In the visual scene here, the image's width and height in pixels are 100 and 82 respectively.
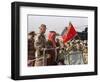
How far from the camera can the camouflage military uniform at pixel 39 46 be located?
3.44 ft

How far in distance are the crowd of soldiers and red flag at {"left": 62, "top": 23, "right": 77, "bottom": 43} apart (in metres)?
0.01

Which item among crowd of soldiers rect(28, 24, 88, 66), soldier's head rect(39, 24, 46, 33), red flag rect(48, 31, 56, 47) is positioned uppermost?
soldier's head rect(39, 24, 46, 33)

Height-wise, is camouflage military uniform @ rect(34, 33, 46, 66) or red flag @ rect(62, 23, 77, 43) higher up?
red flag @ rect(62, 23, 77, 43)

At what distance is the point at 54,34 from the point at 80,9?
144 mm

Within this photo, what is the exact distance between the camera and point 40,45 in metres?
1.05

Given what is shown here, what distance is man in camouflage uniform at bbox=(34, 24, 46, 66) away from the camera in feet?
3.45

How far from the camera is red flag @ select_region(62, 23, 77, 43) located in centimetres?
109

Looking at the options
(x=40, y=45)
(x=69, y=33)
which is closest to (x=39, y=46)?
(x=40, y=45)

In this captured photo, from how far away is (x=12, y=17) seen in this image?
1025 mm

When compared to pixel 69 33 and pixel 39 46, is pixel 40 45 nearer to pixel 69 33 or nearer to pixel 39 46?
pixel 39 46

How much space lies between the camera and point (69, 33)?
1.10m

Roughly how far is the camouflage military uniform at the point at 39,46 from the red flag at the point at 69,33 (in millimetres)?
85

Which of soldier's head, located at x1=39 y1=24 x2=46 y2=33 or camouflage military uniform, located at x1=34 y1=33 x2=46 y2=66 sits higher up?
soldier's head, located at x1=39 y1=24 x2=46 y2=33

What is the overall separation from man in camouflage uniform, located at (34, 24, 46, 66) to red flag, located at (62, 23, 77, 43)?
9 centimetres
